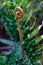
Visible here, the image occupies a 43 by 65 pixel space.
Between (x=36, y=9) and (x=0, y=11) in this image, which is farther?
(x=36, y=9)

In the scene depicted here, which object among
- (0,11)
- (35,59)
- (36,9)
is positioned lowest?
(35,59)

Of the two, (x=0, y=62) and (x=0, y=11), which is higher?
→ (x=0, y=11)

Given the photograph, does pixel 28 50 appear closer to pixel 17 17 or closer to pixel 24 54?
→ pixel 24 54

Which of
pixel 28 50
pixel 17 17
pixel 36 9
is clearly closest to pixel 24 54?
pixel 28 50

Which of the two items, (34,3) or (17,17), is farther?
(34,3)

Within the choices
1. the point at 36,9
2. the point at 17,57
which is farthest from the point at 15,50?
the point at 36,9

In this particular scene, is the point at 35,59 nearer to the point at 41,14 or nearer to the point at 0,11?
the point at 0,11

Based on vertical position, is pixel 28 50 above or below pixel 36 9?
below
